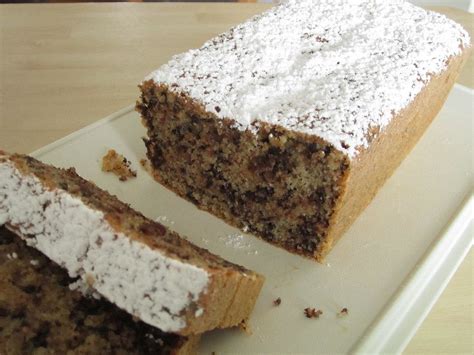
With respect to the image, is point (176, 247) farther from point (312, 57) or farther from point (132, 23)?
point (132, 23)

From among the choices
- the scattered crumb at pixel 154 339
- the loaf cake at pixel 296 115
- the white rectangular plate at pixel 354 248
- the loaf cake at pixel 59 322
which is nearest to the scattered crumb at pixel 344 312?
the white rectangular plate at pixel 354 248

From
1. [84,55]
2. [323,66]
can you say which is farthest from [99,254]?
[84,55]

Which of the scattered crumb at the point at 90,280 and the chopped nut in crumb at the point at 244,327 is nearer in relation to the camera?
the scattered crumb at the point at 90,280

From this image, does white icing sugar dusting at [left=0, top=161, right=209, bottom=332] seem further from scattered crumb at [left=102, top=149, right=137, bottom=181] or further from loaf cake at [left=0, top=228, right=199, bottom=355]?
scattered crumb at [left=102, top=149, right=137, bottom=181]

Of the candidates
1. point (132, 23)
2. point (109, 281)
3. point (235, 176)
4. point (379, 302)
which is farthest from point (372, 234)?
point (132, 23)

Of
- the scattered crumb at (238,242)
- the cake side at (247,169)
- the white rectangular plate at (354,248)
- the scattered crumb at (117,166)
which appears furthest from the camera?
the scattered crumb at (117,166)

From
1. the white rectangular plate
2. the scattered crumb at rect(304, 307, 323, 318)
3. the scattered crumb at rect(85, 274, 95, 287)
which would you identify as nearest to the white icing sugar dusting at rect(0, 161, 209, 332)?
the scattered crumb at rect(85, 274, 95, 287)

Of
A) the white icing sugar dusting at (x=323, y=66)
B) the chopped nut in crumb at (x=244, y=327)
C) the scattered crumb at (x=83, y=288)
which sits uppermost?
the white icing sugar dusting at (x=323, y=66)

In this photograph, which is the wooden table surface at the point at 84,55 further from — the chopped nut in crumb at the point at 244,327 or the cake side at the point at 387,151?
the chopped nut in crumb at the point at 244,327
